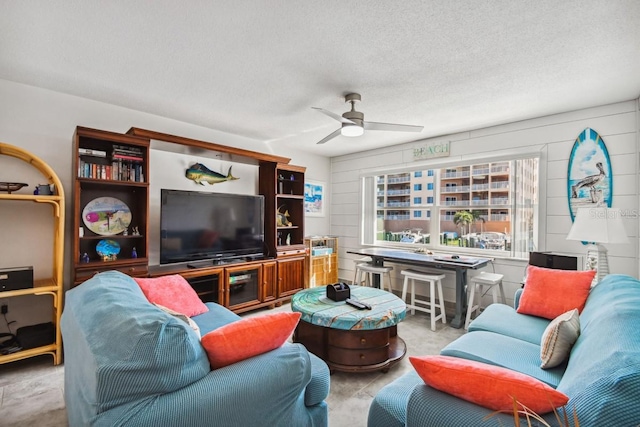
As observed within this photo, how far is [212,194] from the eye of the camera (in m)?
3.61

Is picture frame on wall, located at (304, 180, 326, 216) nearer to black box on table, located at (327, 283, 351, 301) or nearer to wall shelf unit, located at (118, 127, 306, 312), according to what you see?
wall shelf unit, located at (118, 127, 306, 312)

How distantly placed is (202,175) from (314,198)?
2.20 m

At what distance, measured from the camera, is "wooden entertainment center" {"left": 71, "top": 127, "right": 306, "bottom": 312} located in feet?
9.13

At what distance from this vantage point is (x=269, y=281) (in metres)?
3.98

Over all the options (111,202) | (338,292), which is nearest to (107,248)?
(111,202)

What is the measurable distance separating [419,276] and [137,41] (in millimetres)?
3466

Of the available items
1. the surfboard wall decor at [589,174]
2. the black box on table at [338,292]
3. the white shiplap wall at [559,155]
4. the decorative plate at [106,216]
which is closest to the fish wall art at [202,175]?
the decorative plate at [106,216]

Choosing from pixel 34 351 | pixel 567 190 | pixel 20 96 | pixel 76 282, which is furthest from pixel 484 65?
pixel 34 351

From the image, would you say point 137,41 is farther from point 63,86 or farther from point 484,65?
point 484,65

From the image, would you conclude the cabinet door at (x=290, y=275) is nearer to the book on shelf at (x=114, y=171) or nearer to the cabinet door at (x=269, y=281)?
the cabinet door at (x=269, y=281)

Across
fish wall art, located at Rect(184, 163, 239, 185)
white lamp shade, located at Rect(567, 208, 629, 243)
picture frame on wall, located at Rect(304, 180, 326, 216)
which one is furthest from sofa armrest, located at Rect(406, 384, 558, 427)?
picture frame on wall, located at Rect(304, 180, 326, 216)

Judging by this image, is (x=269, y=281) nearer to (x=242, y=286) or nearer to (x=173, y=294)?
(x=242, y=286)

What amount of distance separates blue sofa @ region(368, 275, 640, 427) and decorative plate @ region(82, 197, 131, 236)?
9.76ft

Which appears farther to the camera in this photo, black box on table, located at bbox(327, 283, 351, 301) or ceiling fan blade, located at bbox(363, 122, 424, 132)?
ceiling fan blade, located at bbox(363, 122, 424, 132)
